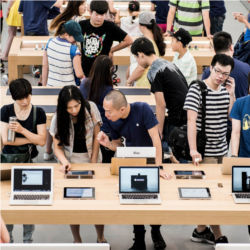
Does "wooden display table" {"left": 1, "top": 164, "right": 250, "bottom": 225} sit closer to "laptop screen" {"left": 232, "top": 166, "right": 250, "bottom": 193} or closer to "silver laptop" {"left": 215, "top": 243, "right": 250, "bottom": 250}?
"laptop screen" {"left": 232, "top": 166, "right": 250, "bottom": 193}

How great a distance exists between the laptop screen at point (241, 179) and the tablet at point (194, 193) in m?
0.21

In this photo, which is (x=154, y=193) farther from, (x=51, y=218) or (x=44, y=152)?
(x=44, y=152)

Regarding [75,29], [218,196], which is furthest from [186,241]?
[75,29]

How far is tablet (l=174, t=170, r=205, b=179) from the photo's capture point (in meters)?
5.17

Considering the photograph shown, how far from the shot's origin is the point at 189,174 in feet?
17.1

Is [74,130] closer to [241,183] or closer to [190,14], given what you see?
[241,183]

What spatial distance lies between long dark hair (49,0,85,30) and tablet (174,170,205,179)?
284 centimetres

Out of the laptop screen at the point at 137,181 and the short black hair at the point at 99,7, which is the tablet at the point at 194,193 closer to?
Result: the laptop screen at the point at 137,181

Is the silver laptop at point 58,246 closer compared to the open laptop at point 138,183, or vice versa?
the silver laptop at point 58,246

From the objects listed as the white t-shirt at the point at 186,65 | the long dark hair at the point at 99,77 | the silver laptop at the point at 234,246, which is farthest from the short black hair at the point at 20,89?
the silver laptop at the point at 234,246

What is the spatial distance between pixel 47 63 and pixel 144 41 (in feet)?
5.41

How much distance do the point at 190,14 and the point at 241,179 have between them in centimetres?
427

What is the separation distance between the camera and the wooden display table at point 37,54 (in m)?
8.27

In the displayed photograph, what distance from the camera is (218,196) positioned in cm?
485
